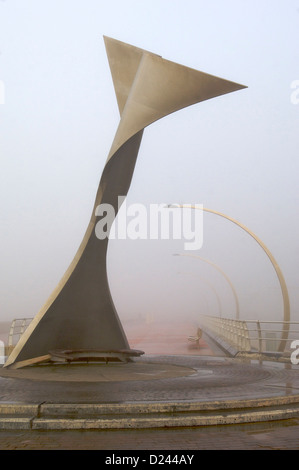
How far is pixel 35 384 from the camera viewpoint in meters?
8.60

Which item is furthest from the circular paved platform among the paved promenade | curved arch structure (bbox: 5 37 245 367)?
curved arch structure (bbox: 5 37 245 367)

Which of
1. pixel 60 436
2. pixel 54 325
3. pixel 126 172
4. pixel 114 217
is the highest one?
pixel 126 172

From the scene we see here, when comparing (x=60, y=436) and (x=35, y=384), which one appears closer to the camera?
(x=60, y=436)

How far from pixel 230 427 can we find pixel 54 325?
25.6ft

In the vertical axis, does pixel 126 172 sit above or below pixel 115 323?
above

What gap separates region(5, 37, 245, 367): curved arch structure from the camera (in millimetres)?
12875

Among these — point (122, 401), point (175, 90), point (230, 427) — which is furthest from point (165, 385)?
point (175, 90)

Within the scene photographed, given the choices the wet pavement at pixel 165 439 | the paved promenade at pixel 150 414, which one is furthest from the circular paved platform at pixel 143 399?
the wet pavement at pixel 165 439

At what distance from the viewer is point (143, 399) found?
6.74 metres

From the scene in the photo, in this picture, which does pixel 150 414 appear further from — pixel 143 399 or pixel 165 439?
pixel 165 439
